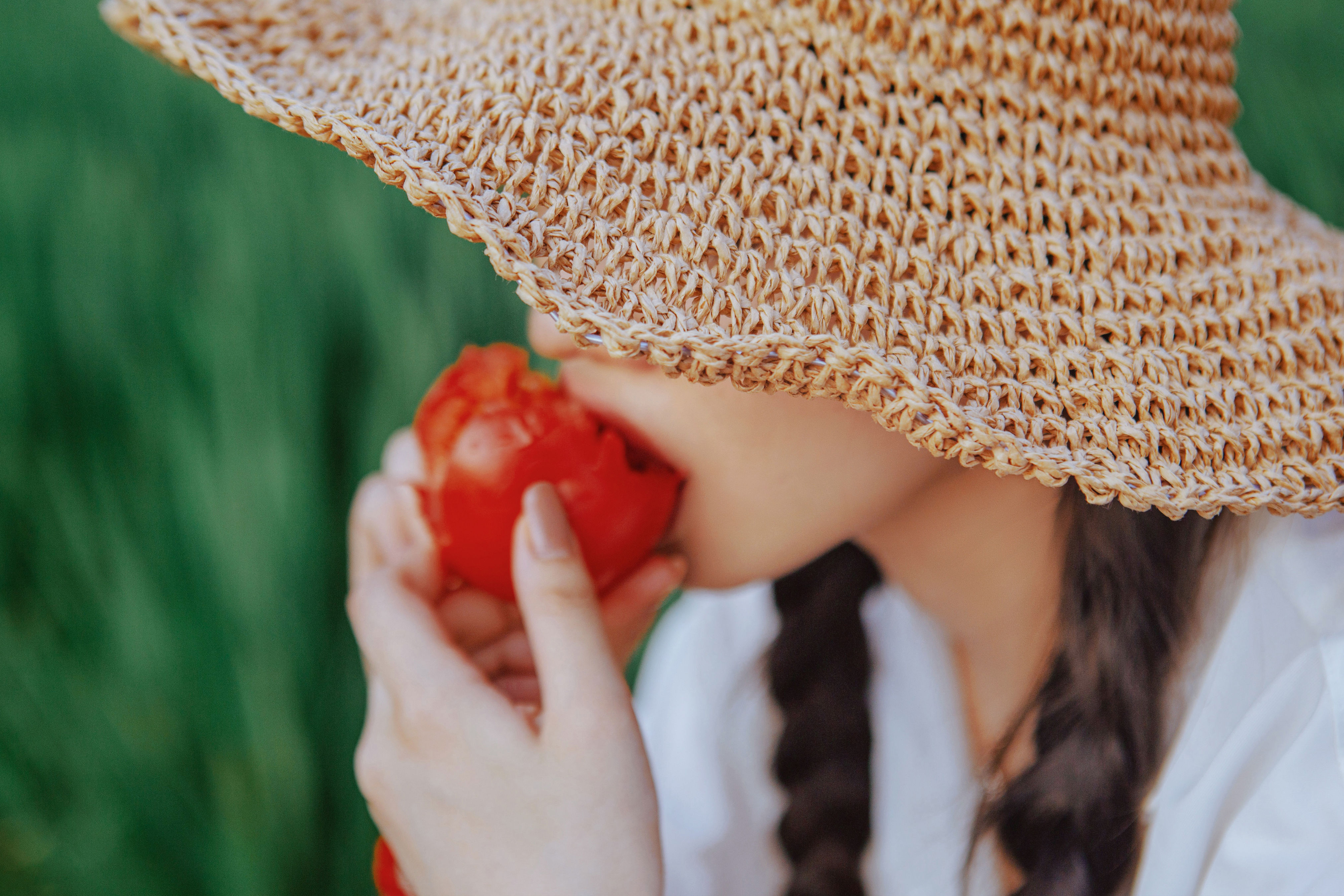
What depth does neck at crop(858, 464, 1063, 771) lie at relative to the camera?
2.65 feet

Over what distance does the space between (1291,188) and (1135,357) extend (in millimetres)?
1365

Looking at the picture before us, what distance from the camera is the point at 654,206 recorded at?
21.3 inches

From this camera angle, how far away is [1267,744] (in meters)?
0.66

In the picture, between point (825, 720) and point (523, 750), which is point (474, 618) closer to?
point (523, 750)

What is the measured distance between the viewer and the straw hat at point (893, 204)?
50 cm

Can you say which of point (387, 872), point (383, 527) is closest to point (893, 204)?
point (383, 527)

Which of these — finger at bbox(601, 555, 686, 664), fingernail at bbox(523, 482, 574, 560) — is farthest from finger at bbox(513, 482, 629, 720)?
finger at bbox(601, 555, 686, 664)

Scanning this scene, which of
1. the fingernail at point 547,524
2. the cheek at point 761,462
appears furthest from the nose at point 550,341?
the fingernail at point 547,524

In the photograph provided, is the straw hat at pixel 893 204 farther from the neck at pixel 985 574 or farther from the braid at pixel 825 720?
the braid at pixel 825 720

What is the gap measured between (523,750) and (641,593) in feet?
0.64

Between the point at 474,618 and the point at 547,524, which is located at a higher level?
the point at 547,524

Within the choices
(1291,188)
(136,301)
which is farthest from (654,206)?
(1291,188)

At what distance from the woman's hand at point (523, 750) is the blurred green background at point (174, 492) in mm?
428

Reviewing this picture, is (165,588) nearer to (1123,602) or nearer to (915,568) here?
(915,568)
